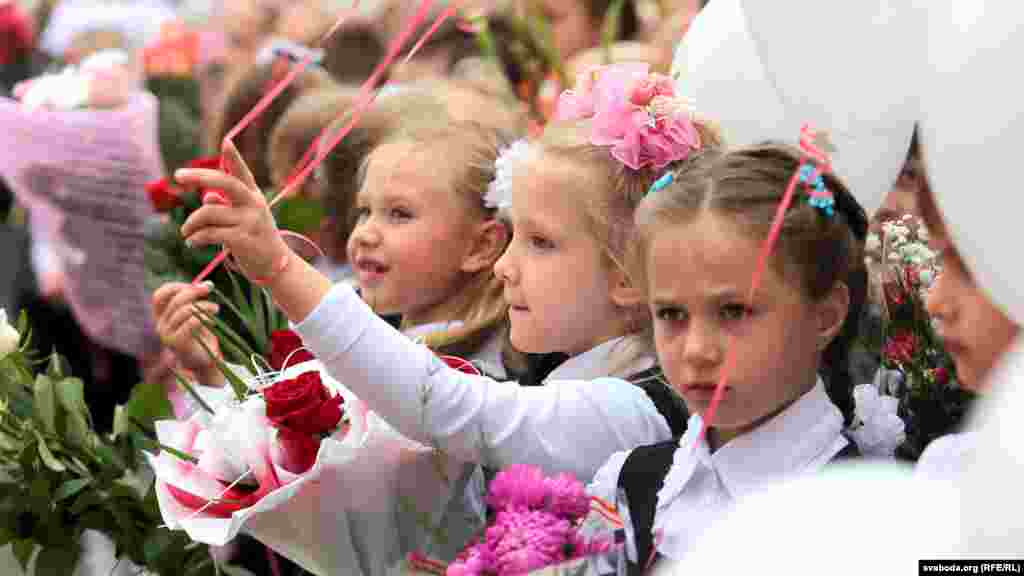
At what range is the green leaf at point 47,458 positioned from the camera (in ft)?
7.81

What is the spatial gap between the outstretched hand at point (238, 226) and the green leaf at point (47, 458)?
563 millimetres

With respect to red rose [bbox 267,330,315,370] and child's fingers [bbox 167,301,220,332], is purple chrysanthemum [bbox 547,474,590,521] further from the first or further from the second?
child's fingers [bbox 167,301,220,332]

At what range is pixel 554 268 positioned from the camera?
7.02ft

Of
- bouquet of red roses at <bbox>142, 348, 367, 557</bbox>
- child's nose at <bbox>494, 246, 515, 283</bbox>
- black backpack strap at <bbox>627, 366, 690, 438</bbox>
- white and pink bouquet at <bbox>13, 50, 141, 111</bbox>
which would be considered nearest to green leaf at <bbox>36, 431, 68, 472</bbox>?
bouquet of red roses at <bbox>142, 348, 367, 557</bbox>

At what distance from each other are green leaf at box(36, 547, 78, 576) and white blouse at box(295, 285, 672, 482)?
0.64 metres

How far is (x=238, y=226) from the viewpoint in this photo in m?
1.94

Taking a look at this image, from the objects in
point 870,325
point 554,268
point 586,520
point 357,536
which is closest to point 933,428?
point 870,325

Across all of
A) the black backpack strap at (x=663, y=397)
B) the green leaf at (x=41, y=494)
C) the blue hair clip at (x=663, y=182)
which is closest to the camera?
the blue hair clip at (x=663, y=182)

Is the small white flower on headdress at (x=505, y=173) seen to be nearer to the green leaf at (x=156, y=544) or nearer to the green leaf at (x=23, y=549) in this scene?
the green leaf at (x=156, y=544)

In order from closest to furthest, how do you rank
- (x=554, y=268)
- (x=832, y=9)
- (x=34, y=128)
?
(x=832, y=9) < (x=554, y=268) < (x=34, y=128)

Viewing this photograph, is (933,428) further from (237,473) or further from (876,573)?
(237,473)

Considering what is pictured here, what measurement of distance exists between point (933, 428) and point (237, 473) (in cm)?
83

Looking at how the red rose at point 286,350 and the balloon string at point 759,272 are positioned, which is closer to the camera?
the balloon string at point 759,272

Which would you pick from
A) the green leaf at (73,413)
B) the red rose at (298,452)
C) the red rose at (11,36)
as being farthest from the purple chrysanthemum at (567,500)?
the red rose at (11,36)
